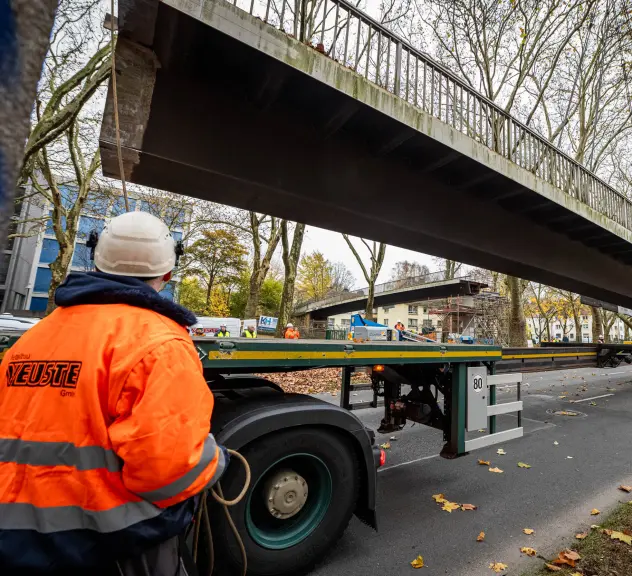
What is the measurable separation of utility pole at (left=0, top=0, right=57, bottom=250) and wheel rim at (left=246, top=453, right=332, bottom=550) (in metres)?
2.33

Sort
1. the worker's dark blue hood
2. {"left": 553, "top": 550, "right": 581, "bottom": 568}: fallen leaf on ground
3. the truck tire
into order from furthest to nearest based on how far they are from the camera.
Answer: {"left": 553, "top": 550, "right": 581, "bottom": 568}: fallen leaf on ground, the truck tire, the worker's dark blue hood

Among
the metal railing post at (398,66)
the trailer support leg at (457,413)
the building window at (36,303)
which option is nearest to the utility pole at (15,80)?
the trailer support leg at (457,413)

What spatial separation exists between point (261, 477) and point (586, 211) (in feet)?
30.9

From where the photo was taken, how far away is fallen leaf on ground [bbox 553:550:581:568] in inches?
114

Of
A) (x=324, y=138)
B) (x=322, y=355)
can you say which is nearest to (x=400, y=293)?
(x=324, y=138)

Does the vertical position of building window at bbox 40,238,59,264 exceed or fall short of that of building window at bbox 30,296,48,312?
it exceeds it

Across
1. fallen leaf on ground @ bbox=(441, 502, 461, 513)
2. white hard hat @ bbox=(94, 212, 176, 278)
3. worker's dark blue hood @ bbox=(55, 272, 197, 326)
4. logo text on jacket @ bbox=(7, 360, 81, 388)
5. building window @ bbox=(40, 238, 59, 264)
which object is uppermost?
building window @ bbox=(40, 238, 59, 264)

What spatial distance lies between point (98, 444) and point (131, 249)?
0.84 metres

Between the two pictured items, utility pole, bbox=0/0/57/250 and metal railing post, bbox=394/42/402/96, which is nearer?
utility pole, bbox=0/0/57/250

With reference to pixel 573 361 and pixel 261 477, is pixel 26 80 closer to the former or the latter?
pixel 261 477

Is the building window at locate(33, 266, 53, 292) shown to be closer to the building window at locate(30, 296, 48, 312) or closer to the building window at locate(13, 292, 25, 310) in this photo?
the building window at locate(30, 296, 48, 312)

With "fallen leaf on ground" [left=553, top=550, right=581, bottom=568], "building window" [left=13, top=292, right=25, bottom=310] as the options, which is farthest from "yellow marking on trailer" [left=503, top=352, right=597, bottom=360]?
"building window" [left=13, top=292, right=25, bottom=310]

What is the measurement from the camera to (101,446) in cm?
128

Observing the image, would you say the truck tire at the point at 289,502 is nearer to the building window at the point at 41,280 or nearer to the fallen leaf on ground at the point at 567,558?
the fallen leaf on ground at the point at 567,558
